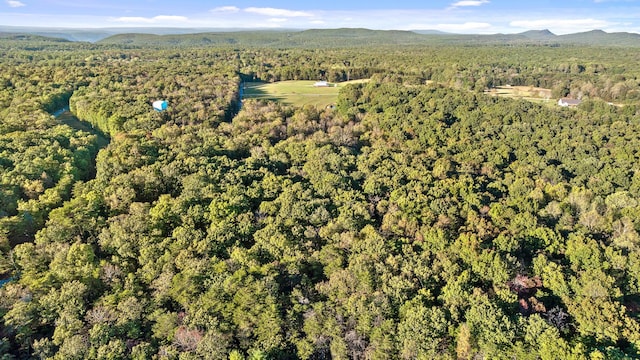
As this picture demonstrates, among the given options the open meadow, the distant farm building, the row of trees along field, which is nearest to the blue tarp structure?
the row of trees along field

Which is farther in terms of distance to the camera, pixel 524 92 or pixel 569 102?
pixel 524 92

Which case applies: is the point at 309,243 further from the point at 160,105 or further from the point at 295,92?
the point at 295,92

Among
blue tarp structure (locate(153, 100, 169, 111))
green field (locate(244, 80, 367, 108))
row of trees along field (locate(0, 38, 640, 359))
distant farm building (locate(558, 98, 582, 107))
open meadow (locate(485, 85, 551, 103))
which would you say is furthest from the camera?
open meadow (locate(485, 85, 551, 103))

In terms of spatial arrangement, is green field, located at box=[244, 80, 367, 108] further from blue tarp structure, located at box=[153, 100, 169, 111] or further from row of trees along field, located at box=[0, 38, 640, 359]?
row of trees along field, located at box=[0, 38, 640, 359]

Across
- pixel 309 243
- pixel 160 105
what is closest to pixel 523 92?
pixel 160 105

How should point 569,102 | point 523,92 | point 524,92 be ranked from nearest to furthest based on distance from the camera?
1. point 569,102
2. point 523,92
3. point 524,92

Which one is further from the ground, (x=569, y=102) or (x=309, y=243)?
(x=569, y=102)

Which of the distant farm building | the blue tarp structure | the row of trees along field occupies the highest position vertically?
the distant farm building
